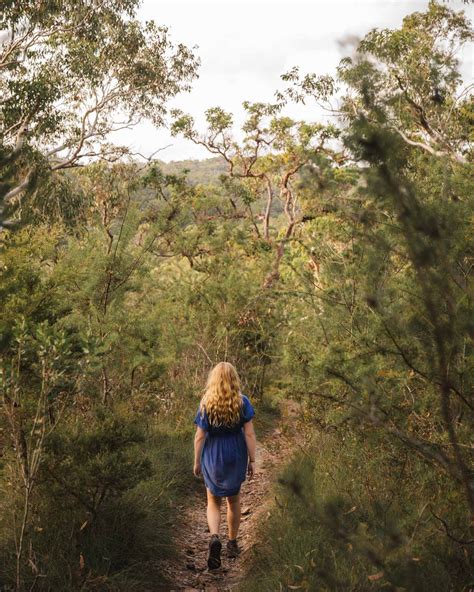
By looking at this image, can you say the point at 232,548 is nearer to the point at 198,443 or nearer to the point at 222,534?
the point at 222,534

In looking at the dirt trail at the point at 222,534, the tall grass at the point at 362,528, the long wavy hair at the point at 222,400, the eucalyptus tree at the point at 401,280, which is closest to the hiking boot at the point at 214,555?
the dirt trail at the point at 222,534

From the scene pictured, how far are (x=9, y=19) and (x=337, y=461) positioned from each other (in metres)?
16.2

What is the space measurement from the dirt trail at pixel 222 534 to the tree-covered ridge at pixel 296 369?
232 mm

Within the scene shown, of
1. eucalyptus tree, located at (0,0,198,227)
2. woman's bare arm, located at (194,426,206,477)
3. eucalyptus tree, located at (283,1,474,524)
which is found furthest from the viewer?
eucalyptus tree, located at (0,0,198,227)

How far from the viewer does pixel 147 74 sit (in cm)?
2005

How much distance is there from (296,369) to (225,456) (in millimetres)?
1937

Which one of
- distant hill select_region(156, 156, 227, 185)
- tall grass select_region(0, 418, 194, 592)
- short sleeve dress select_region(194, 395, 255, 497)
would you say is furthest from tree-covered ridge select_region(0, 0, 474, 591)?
distant hill select_region(156, 156, 227, 185)

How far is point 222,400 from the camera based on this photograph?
4930 millimetres

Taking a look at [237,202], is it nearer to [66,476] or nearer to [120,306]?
[120,306]

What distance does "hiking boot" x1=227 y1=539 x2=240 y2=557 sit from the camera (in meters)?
5.09

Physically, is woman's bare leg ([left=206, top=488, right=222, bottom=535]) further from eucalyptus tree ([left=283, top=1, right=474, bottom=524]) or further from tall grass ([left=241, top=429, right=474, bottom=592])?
eucalyptus tree ([left=283, top=1, right=474, bottom=524])

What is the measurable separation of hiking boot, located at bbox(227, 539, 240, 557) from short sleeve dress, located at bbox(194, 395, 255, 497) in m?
0.47

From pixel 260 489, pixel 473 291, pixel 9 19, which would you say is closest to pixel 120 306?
pixel 260 489

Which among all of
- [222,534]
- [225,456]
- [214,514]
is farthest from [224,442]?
[222,534]
